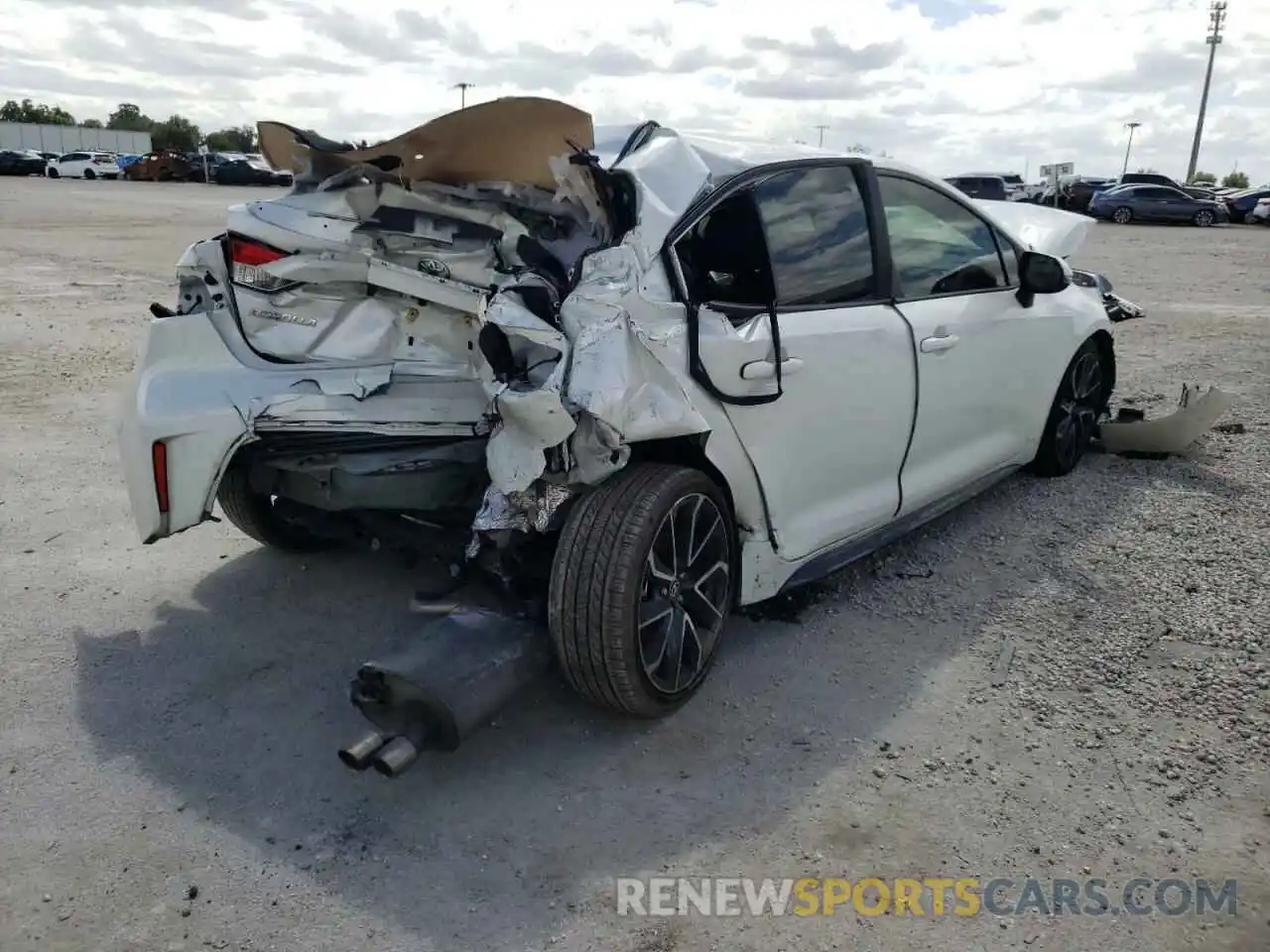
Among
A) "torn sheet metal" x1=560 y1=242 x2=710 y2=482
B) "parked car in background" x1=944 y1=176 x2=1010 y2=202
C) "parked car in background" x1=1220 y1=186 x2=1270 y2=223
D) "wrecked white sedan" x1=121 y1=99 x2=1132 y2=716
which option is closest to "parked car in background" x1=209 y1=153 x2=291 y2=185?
"parked car in background" x1=944 y1=176 x2=1010 y2=202

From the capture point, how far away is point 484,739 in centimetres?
336

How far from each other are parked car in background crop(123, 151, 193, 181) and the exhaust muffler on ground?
2157 inches

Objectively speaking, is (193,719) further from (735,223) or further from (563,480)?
(735,223)

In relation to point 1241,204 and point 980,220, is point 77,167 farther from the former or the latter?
point 980,220

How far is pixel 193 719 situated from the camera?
3447 millimetres

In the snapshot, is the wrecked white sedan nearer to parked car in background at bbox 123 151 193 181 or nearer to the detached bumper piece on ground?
the detached bumper piece on ground

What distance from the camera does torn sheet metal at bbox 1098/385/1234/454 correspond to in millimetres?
5938

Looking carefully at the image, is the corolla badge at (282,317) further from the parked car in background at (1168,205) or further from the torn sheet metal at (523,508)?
the parked car in background at (1168,205)

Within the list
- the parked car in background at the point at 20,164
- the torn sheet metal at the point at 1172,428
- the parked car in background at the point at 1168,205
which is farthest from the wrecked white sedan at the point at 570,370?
the parked car in background at the point at 20,164

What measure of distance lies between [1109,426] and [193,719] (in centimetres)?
498

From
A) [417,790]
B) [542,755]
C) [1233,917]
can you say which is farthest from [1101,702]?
[417,790]

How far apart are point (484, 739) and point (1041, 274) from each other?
314 centimetres

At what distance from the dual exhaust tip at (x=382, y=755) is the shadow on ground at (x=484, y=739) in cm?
19

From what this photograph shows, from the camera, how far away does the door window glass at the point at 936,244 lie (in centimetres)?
424
